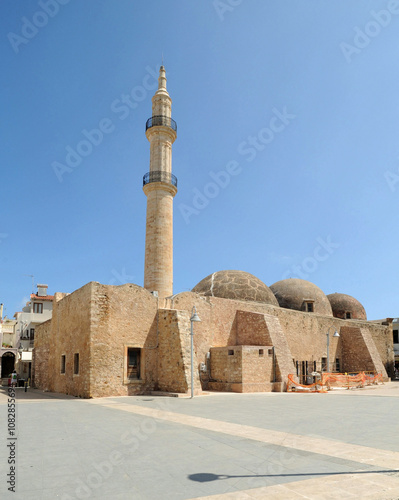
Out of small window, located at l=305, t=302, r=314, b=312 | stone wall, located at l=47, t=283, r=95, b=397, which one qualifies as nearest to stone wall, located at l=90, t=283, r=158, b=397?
stone wall, located at l=47, t=283, r=95, b=397

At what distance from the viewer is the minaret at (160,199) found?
75.9ft

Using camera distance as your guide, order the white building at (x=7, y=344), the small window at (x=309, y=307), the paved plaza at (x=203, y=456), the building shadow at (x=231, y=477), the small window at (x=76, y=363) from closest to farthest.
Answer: the paved plaza at (x=203, y=456), the building shadow at (x=231, y=477), the small window at (x=76, y=363), the small window at (x=309, y=307), the white building at (x=7, y=344)

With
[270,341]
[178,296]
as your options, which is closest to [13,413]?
[178,296]

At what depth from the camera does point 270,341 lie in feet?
70.4

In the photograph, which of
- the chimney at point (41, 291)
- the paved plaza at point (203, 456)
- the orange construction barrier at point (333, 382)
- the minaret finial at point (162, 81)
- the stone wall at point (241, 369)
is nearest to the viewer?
the paved plaza at point (203, 456)

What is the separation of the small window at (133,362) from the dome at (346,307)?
2569 centimetres

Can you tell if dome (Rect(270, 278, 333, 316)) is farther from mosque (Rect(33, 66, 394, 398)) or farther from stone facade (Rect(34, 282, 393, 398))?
stone facade (Rect(34, 282, 393, 398))

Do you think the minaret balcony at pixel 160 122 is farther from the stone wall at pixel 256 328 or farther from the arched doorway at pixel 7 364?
the arched doorway at pixel 7 364

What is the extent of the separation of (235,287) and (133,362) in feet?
36.8

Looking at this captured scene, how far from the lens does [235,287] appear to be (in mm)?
27172

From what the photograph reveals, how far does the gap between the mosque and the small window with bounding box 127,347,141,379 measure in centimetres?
4

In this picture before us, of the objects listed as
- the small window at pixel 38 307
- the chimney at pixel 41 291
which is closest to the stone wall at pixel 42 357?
the small window at pixel 38 307

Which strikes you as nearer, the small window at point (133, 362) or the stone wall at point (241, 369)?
the small window at point (133, 362)

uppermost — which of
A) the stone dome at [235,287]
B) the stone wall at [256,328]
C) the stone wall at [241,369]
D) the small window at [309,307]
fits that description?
the stone dome at [235,287]
